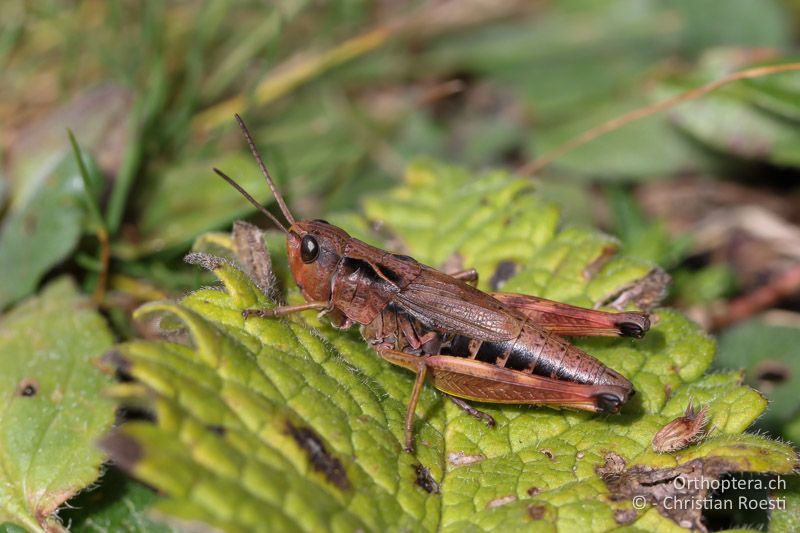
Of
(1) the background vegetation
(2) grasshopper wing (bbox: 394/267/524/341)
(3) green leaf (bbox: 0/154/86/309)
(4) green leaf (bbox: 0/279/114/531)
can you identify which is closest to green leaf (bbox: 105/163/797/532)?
(2) grasshopper wing (bbox: 394/267/524/341)

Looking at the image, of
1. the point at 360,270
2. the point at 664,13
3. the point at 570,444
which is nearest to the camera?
the point at 570,444

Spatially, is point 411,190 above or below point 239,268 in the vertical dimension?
below

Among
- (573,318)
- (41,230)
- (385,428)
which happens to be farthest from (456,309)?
(41,230)

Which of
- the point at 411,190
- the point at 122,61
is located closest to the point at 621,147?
the point at 411,190

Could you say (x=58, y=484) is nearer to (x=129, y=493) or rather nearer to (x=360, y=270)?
(x=129, y=493)

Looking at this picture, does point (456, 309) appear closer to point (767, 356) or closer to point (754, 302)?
point (767, 356)

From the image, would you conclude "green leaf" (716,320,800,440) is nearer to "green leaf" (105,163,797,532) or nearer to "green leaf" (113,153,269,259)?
"green leaf" (105,163,797,532)
